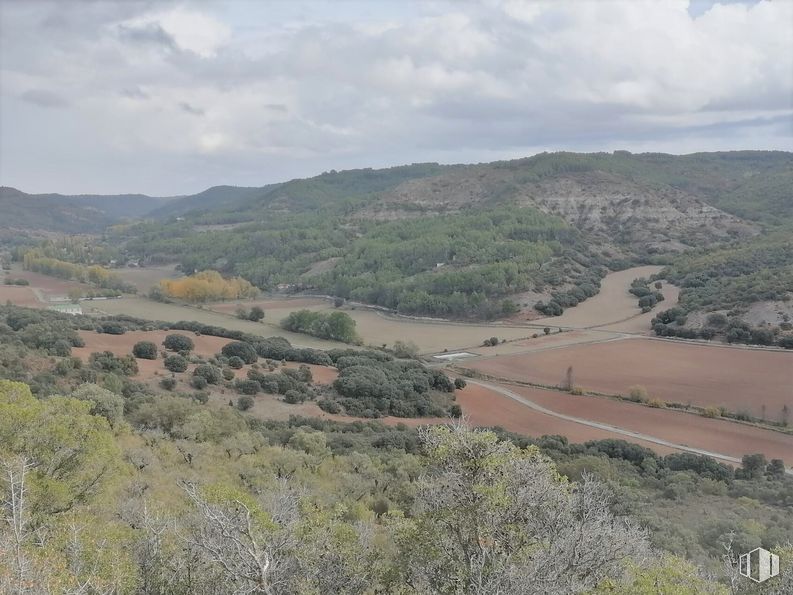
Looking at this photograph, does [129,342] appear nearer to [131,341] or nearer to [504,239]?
[131,341]

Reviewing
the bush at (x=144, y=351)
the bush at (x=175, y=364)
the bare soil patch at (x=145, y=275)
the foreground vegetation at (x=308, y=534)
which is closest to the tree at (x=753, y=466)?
the foreground vegetation at (x=308, y=534)

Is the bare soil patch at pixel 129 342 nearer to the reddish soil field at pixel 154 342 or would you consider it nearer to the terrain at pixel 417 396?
the reddish soil field at pixel 154 342

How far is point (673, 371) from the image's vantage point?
57.0 metres

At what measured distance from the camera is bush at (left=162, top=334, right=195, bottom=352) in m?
51.1

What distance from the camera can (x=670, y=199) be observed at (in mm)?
151625

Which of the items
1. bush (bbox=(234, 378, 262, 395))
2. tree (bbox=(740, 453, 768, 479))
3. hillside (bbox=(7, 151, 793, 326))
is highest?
hillside (bbox=(7, 151, 793, 326))

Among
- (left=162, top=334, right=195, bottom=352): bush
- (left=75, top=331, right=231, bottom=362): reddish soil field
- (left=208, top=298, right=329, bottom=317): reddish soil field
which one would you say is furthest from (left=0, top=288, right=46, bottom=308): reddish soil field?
(left=162, top=334, right=195, bottom=352): bush

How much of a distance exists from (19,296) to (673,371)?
96.5 metres

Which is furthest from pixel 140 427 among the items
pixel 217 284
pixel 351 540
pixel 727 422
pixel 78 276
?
pixel 78 276

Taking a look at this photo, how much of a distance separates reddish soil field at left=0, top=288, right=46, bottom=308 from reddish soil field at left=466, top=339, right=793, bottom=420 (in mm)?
69171

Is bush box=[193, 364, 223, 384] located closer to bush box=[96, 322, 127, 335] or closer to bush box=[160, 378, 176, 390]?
bush box=[160, 378, 176, 390]

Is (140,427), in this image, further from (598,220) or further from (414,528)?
(598,220)

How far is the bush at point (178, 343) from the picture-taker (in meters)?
51.1

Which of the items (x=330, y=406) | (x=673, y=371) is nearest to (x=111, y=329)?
(x=330, y=406)
